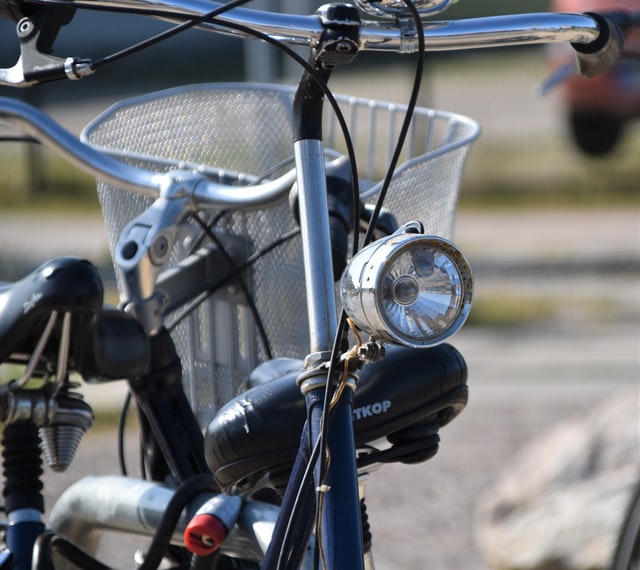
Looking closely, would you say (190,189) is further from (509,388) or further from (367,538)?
(509,388)

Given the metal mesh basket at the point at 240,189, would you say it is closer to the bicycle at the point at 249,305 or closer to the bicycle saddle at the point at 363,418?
the bicycle at the point at 249,305

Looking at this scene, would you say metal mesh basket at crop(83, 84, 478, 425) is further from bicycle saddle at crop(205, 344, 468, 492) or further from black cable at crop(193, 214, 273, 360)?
bicycle saddle at crop(205, 344, 468, 492)

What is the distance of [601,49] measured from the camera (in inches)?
73.4

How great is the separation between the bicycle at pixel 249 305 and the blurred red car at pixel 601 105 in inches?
339

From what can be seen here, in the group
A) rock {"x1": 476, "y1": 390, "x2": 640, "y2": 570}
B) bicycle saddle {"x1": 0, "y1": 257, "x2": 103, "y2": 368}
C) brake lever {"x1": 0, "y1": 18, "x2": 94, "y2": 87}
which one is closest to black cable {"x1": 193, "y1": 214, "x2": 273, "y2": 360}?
bicycle saddle {"x1": 0, "y1": 257, "x2": 103, "y2": 368}

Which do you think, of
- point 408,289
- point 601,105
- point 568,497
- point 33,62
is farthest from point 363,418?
point 601,105

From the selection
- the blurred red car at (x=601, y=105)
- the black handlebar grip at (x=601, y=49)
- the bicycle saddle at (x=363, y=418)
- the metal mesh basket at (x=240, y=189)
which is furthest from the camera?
the blurred red car at (x=601, y=105)

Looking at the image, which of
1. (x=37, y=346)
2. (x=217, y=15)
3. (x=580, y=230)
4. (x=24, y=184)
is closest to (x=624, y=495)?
(x=37, y=346)

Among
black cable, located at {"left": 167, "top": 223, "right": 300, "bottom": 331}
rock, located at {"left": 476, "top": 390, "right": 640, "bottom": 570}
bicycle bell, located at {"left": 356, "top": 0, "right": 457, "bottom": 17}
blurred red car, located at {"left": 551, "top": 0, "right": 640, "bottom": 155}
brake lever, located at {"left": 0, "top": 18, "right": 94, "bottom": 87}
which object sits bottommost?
blurred red car, located at {"left": 551, "top": 0, "right": 640, "bottom": 155}

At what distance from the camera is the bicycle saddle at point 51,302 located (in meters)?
1.88

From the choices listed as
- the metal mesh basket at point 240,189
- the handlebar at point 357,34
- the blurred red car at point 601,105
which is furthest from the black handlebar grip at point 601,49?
the blurred red car at point 601,105

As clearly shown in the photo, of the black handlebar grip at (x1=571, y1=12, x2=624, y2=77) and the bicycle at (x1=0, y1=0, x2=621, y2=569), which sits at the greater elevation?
the black handlebar grip at (x1=571, y1=12, x2=624, y2=77)

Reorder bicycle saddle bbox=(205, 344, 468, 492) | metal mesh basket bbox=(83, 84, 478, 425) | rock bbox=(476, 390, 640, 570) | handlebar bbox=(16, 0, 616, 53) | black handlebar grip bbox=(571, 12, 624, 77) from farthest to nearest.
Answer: rock bbox=(476, 390, 640, 570) → metal mesh basket bbox=(83, 84, 478, 425) → black handlebar grip bbox=(571, 12, 624, 77) → bicycle saddle bbox=(205, 344, 468, 492) → handlebar bbox=(16, 0, 616, 53)

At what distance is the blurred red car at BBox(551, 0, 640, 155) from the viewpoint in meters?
11.5
